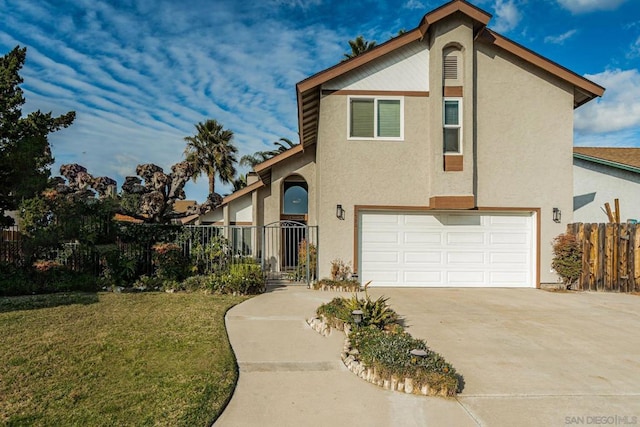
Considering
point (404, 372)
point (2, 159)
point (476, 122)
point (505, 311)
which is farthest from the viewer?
point (476, 122)

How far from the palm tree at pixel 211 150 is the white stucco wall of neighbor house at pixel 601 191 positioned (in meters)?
21.8

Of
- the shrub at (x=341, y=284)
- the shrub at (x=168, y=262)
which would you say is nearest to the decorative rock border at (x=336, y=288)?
the shrub at (x=341, y=284)

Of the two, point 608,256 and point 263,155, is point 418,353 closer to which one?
point 608,256

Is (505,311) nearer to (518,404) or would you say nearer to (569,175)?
(518,404)

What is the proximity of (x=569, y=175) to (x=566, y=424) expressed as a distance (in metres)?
10.1

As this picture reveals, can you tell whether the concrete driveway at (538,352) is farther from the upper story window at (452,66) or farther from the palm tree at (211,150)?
the palm tree at (211,150)

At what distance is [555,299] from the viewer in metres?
9.81

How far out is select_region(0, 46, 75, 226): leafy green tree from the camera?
31.6 ft

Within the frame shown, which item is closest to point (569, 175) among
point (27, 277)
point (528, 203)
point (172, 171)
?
point (528, 203)

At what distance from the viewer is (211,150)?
1128 inches

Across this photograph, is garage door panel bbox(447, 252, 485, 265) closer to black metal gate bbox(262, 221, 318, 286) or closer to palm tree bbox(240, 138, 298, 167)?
black metal gate bbox(262, 221, 318, 286)

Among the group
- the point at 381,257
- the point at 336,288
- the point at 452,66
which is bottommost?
the point at 336,288

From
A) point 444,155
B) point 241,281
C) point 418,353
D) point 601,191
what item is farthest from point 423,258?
point 601,191

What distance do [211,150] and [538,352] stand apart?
87.3 ft
